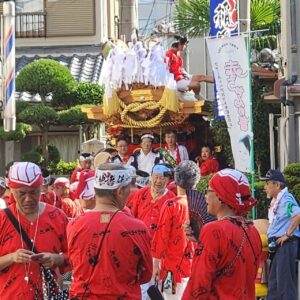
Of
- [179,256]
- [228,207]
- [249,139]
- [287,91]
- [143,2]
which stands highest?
[143,2]

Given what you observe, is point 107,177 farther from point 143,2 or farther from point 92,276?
point 143,2

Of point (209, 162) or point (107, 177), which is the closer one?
point (107, 177)

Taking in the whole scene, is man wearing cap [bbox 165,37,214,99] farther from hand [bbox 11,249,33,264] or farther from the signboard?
hand [bbox 11,249,33,264]

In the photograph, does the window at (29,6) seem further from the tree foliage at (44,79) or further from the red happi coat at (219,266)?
the red happi coat at (219,266)

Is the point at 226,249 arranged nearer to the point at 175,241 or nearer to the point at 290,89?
the point at 175,241

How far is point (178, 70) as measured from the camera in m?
16.5

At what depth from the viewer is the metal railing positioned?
27.0m

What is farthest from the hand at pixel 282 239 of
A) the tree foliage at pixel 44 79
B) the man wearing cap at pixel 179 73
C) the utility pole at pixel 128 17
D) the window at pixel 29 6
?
the window at pixel 29 6

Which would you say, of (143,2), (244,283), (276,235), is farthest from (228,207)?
(143,2)

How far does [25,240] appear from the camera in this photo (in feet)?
18.0

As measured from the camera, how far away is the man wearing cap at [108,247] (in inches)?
198

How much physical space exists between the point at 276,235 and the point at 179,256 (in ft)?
6.10

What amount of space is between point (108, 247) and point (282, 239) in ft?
15.4

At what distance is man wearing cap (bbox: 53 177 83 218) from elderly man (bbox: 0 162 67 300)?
4331mm
